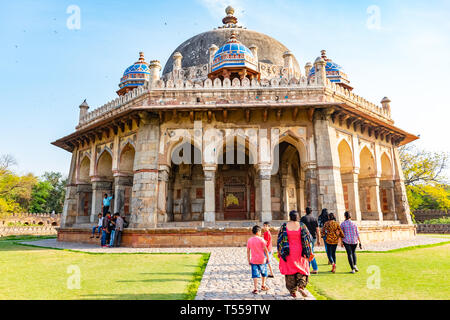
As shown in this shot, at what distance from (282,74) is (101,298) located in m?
15.3

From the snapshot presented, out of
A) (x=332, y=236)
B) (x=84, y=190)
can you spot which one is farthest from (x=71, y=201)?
(x=332, y=236)

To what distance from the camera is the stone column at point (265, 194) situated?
1123 centimetres

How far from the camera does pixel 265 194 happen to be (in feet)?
37.8

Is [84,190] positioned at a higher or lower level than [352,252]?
higher

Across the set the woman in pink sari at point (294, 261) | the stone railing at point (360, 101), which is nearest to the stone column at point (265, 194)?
the stone railing at point (360, 101)

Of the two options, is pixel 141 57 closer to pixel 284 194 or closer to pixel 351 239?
pixel 284 194

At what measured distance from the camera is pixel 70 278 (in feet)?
17.2

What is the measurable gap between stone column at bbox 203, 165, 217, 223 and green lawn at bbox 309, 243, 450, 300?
4.91 meters

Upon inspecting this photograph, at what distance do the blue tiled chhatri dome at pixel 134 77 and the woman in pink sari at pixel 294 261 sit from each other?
1541cm

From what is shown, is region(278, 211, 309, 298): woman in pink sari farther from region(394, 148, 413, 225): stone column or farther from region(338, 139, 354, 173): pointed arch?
region(394, 148, 413, 225): stone column

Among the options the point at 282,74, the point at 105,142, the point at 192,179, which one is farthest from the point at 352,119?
the point at 105,142

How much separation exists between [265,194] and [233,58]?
21.0 ft

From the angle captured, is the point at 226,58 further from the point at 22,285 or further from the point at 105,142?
the point at 22,285

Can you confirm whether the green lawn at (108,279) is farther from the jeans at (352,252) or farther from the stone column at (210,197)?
the stone column at (210,197)
